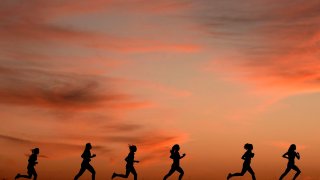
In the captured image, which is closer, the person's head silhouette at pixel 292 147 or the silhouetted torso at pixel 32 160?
the person's head silhouette at pixel 292 147

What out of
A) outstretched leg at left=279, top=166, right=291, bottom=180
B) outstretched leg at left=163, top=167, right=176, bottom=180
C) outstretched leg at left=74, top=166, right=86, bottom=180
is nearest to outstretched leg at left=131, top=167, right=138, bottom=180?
outstretched leg at left=163, top=167, right=176, bottom=180

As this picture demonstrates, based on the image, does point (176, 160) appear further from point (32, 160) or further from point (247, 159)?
point (32, 160)

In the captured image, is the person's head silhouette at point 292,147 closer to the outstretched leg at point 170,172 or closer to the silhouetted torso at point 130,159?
the outstretched leg at point 170,172

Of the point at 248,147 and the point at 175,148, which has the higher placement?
the point at 175,148

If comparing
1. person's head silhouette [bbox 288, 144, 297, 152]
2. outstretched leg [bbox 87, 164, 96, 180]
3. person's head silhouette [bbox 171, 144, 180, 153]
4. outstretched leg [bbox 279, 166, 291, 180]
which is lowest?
outstretched leg [bbox 279, 166, 291, 180]

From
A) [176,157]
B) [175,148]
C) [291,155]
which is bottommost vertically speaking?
[291,155]

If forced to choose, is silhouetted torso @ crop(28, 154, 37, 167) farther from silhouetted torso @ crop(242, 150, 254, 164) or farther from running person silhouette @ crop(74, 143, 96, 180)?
silhouetted torso @ crop(242, 150, 254, 164)

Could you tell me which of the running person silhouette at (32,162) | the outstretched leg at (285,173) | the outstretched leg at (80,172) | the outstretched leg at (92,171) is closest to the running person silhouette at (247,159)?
the outstretched leg at (285,173)

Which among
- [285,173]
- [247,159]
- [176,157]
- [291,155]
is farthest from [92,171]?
[291,155]

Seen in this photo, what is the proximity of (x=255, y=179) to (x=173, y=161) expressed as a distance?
450 cm

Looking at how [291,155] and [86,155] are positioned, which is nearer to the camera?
[291,155]

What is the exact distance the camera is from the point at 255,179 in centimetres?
3662

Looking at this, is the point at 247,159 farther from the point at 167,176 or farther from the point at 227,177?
the point at 167,176

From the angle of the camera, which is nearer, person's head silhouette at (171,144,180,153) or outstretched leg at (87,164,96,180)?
person's head silhouette at (171,144,180,153)
